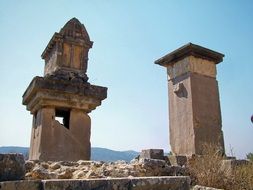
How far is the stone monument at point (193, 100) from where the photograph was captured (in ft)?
19.5

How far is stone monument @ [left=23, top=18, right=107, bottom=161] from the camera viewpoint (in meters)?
5.76

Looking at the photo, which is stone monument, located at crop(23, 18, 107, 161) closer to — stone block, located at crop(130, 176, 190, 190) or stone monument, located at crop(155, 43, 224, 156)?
stone monument, located at crop(155, 43, 224, 156)

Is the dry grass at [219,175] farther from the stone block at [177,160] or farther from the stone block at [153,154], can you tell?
the stone block at [153,154]

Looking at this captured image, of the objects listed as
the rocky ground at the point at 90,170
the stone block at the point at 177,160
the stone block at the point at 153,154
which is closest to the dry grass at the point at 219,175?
the rocky ground at the point at 90,170

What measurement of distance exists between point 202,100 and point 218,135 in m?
0.92

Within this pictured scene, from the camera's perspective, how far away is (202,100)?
20.2 feet

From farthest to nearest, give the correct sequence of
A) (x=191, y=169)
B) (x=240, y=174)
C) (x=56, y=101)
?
(x=56, y=101) < (x=191, y=169) < (x=240, y=174)

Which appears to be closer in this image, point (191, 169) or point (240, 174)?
point (240, 174)

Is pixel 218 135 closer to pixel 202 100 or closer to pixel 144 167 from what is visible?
pixel 202 100

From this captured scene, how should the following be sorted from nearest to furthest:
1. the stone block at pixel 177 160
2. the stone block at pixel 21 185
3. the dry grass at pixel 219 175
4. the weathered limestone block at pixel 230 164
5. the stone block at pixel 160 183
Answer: the stone block at pixel 21 185
the stone block at pixel 160 183
the dry grass at pixel 219 175
the weathered limestone block at pixel 230 164
the stone block at pixel 177 160

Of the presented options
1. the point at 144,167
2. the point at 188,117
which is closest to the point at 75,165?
the point at 144,167

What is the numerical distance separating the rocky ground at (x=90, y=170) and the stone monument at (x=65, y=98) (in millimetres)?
2060

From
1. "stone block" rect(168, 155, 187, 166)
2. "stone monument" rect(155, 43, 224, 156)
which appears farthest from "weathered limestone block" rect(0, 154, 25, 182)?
"stone monument" rect(155, 43, 224, 156)

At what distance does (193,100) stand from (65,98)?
288cm
